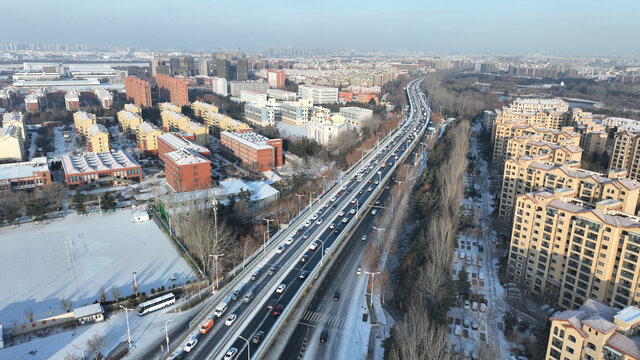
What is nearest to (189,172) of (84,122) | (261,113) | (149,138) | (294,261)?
(294,261)

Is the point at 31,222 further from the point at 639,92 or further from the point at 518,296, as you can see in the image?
the point at 639,92

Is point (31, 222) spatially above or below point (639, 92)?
below

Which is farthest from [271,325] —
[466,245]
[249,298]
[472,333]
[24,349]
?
[466,245]

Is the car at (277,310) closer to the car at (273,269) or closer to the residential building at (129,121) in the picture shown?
the car at (273,269)

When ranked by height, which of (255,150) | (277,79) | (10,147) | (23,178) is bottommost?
(23,178)

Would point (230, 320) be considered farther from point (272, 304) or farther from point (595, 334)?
point (595, 334)

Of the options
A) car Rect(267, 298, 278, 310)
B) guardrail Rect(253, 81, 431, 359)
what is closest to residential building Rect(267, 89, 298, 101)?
guardrail Rect(253, 81, 431, 359)

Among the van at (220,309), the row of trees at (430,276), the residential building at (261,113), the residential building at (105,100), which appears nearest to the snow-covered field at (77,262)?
the van at (220,309)
